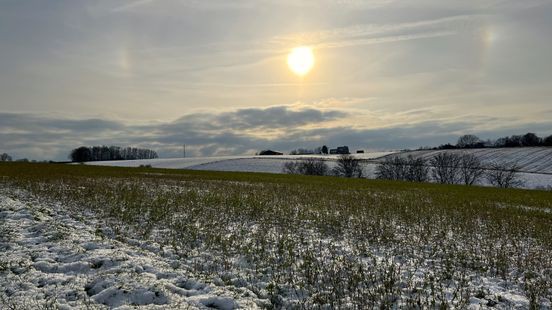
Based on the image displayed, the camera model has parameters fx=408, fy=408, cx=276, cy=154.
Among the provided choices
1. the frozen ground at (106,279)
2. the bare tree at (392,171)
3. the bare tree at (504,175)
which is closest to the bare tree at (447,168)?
the bare tree at (504,175)

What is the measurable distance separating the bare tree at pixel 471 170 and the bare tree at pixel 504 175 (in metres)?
2.24

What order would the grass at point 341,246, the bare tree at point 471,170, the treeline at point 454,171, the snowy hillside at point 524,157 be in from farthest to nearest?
the bare tree at point 471,170
the snowy hillside at point 524,157
the treeline at point 454,171
the grass at point 341,246

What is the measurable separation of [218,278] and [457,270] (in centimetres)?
603

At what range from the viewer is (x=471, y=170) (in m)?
100

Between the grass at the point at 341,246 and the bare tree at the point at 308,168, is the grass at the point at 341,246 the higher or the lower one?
the lower one

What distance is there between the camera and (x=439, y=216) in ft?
64.7

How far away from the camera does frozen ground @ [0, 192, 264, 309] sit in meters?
7.54

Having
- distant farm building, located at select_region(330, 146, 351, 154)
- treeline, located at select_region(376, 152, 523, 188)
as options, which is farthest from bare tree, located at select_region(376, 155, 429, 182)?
distant farm building, located at select_region(330, 146, 351, 154)

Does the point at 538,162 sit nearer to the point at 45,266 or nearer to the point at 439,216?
the point at 439,216

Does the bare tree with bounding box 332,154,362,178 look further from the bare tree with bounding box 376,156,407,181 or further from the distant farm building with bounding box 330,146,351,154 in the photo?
the distant farm building with bounding box 330,146,351,154

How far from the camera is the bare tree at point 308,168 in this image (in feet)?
400

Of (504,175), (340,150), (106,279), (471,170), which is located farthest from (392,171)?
(106,279)

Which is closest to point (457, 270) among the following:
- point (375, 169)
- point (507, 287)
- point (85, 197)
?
point (507, 287)

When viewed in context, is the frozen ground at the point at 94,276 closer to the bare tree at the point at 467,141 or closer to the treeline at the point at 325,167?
the treeline at the point at 325,167
